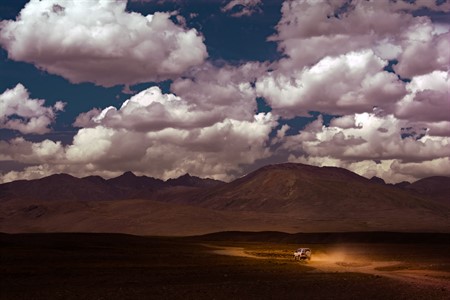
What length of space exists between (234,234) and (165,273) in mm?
140960

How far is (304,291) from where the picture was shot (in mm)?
40281

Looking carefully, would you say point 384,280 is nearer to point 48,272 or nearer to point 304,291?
point 304,291

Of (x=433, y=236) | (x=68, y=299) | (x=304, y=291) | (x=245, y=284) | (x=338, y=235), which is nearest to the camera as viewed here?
(x=68, y=299)

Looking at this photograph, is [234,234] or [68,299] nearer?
[68,299]

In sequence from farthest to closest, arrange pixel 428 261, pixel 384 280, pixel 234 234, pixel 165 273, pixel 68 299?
pixel 234 234
pixel 428 261
pixel 165 273
pixel 384 280
pixel 68 299

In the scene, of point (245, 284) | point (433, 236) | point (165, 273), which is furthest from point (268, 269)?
point (433, 236)

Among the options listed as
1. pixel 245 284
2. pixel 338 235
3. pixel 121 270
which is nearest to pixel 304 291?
pixel 245 284

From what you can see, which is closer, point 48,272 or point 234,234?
point 48,272

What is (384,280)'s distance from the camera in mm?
47031

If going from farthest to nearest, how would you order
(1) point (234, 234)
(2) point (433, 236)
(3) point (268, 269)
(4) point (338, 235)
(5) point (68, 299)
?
(1) point (234, 234)
(4) point (338, 235)
(2) point (433, 236)
(3) point (268, 269)
(5) point (68, 299)

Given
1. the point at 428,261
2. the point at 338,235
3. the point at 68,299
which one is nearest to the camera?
the point at 68,299

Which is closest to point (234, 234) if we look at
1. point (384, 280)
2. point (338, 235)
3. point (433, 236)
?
point (338, 235)

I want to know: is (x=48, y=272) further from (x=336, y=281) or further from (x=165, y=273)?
(x=336, y=281)

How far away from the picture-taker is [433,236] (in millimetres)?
137375
